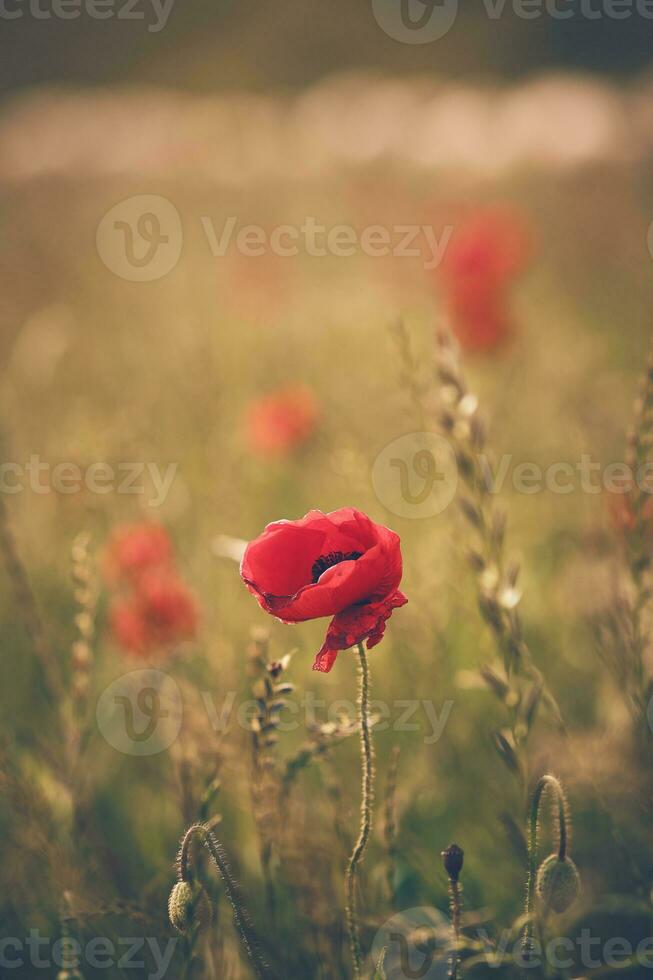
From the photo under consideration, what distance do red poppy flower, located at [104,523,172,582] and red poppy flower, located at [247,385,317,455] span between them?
0.79m

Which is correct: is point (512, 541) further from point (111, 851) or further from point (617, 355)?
point (111, 851)

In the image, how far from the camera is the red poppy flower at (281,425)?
2.65 meters

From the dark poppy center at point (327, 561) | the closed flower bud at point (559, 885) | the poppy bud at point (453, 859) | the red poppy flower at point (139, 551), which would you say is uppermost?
the red poppy flower at point (139, 551)

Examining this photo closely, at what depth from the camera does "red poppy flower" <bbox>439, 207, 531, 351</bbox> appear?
2926 mm

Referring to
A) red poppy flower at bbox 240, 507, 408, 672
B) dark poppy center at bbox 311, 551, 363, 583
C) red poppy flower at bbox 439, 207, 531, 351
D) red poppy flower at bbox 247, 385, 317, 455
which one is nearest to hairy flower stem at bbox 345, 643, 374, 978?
red poppy flower at bbox 240, 507, 408, 672

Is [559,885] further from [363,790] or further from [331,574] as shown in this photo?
[331,574]

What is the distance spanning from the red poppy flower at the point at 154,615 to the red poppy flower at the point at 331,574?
35.7 inches

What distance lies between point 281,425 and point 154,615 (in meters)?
0.96

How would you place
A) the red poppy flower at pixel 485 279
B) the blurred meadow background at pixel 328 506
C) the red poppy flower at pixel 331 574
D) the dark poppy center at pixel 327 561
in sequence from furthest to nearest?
the red poppy flower at pixel 485 279 < the blurred meadow background at pixel 328 506 < the dark poppy center at pixel 327 561 < the red poppy flower at pixel 331 574

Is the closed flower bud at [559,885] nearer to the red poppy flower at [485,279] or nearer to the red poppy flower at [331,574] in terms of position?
the red poppy flower at [331,574]

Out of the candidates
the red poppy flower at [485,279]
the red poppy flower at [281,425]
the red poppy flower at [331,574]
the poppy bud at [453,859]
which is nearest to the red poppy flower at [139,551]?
the red poppy flower at [281,425]

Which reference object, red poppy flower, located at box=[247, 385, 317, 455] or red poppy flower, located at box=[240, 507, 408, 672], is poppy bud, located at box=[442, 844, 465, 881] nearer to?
red poppy flower, located at box=[240, 507, 408, 672]

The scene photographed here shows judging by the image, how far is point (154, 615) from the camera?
189 cm

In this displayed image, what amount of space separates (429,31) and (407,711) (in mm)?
5682
